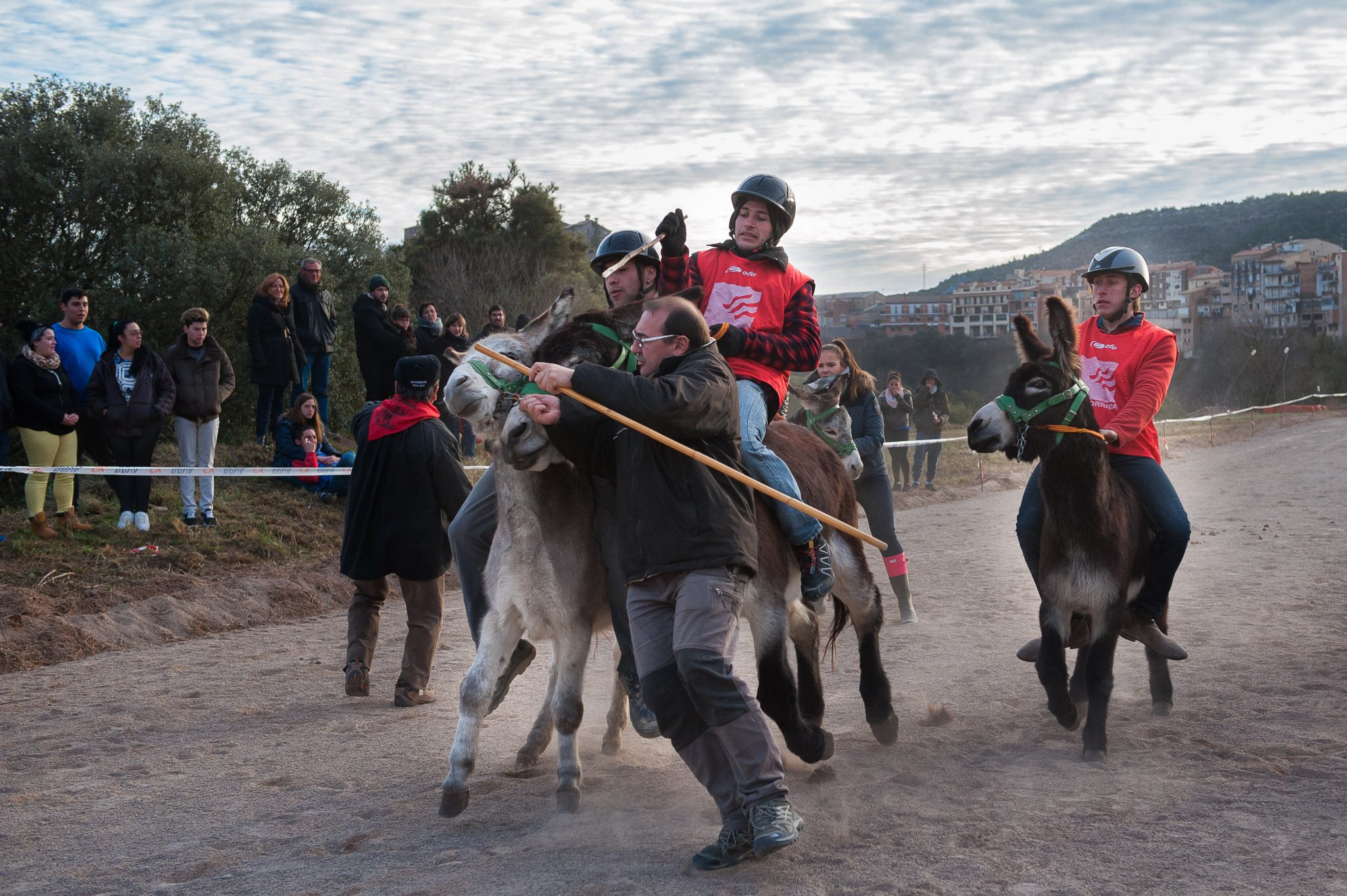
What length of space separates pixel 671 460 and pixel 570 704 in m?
1.35

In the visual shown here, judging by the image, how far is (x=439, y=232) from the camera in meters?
37.7

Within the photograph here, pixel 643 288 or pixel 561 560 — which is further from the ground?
pixel 643 288

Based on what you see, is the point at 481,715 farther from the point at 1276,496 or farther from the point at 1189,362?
the point at 1189,362

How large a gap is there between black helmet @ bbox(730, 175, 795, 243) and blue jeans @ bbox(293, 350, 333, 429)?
10646mm

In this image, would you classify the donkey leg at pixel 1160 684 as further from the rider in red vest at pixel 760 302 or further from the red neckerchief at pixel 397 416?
the red neckerchief at pixel 397 416

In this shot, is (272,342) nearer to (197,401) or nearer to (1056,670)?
(197,401)

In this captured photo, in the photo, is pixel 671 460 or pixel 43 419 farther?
pixel 43 419

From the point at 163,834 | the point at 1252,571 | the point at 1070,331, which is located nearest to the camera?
the point at 163,834

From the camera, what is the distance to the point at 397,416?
7445 millimetres

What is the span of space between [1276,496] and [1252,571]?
7599 millimetres

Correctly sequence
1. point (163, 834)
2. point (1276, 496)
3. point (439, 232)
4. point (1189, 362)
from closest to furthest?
1. point (163, 834)
2. point (1276, 496)
3. point (439, 232)
4. point (1189, 362)

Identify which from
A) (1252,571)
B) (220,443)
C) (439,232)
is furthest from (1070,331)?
(439,232)

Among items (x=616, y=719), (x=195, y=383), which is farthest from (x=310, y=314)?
(x=616, y=719)

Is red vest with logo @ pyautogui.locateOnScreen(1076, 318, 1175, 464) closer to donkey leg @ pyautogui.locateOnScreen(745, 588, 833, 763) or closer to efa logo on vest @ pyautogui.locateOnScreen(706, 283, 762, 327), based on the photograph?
efa logo on vest @ pyautogui.locateOnScreen(706, 283, 762, 327)
